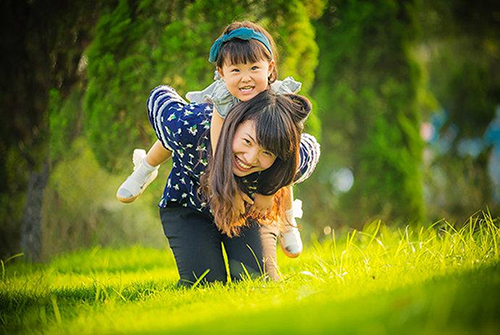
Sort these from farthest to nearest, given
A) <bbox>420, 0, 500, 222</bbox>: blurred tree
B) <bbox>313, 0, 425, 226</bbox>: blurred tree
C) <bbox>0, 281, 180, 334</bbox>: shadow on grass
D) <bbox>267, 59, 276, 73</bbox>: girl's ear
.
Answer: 1. <bbox>420, 0, 500, 222</bbox>: blurred tree
2. <bbox>313, 0, 425, 226</bbox>: blurred tree
3. <bbox>267, 59, 276, 73</bbox>: girl's ear
4. <bbox>0, 281, 180, 334</bbox>: shadow on grass

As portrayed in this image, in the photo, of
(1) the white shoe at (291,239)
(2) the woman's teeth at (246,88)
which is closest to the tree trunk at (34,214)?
(1) the white shoe at (291,239)

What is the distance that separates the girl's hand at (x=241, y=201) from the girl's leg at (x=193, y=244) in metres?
0.45

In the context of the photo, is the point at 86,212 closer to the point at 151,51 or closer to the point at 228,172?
the point at 151,51

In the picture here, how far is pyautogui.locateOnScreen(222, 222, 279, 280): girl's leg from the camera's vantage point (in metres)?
3.19

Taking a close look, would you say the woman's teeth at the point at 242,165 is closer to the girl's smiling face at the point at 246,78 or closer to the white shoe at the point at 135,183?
the girl's smiling face at the point at 246,78

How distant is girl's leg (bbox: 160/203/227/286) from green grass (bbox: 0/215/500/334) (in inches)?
5.4

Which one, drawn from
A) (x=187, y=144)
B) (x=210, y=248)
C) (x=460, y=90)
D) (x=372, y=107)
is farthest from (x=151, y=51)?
(x=460, y=90)

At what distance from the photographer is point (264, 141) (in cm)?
263

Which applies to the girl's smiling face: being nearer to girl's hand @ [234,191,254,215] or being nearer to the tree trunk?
girl's hand @ [234,191,254,215]

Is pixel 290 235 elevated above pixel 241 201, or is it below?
below

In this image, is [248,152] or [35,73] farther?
[35,73]

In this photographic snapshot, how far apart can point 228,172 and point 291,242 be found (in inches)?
29.8

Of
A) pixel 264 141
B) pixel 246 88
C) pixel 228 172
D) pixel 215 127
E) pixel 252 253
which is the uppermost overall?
pixel 246 88

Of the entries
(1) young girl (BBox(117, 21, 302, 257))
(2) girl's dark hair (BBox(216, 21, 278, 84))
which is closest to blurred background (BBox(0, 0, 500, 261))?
(1) young girl (BBox(117, 21, 302, 257))
